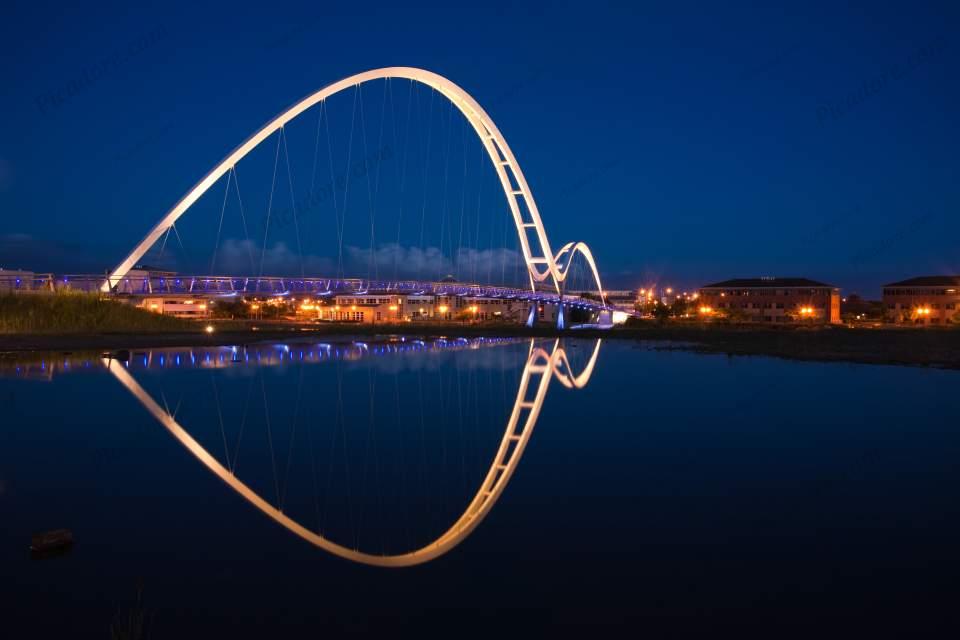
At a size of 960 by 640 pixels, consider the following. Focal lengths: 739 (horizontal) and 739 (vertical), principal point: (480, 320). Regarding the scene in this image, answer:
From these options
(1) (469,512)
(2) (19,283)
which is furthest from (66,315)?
(1) (469,512)

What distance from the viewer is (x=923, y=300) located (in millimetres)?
83875

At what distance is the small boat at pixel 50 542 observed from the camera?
585 centimetres

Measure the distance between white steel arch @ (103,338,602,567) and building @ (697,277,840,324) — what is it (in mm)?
70642

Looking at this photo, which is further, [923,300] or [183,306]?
[923,300]

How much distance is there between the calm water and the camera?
16.4 feet

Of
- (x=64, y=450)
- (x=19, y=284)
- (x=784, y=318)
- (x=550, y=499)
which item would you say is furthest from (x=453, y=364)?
(x=784, y=318)

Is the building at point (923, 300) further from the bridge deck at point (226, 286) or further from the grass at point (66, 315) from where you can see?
the grass at point (66, 315)

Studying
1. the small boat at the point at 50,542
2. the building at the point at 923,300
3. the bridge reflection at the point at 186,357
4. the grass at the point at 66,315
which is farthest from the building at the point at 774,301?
the small boat at the point at 50,542

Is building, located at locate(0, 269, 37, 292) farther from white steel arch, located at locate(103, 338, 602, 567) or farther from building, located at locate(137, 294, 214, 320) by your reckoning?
building, located at locate(137, 294, 214, 320)

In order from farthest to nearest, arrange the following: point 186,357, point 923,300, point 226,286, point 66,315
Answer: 1. point 923,300
2. point 226,286
3. point 66,315
4. point 186,357

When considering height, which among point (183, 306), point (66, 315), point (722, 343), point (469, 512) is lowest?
point (469, 512)

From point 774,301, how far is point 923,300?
15.8m

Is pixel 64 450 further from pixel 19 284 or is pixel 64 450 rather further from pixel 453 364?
pixel 19 284

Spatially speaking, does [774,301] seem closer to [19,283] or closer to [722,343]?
[722,343]
